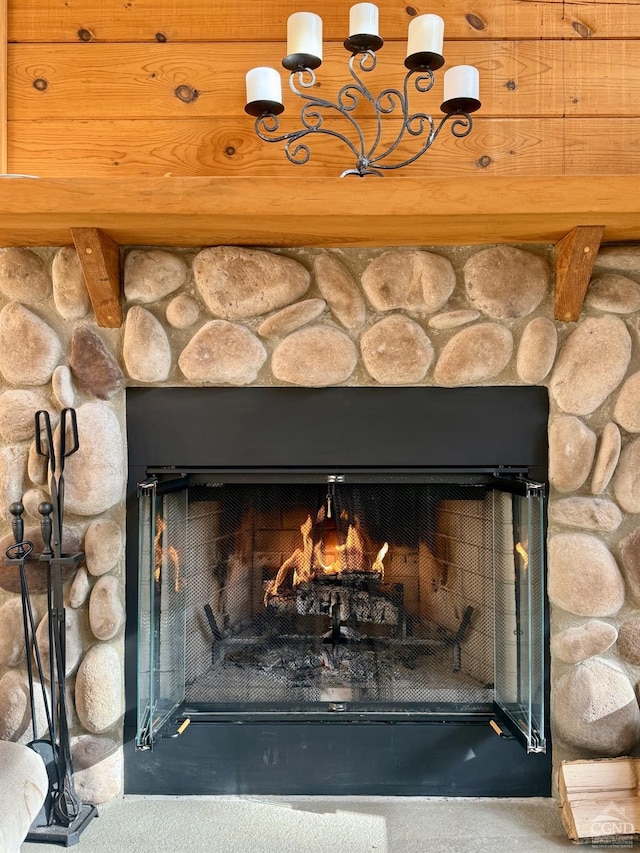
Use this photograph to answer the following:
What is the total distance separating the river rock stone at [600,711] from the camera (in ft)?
6.11

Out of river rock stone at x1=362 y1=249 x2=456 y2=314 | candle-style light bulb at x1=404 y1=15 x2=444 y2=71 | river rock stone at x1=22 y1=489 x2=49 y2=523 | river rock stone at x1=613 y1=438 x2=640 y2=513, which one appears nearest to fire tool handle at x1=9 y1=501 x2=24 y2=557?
river rock stone at x1=22 y1=489 x2=49 y2=523

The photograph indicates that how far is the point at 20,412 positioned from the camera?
1887mm

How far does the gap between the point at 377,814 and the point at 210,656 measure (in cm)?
62

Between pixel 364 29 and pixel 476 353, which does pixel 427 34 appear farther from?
pixel 476 353

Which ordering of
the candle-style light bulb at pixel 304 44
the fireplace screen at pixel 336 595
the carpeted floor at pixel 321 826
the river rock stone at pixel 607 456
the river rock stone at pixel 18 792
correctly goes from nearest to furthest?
1. the river rock stone at pixel 18 792
2. the candle-style light bulb at pixel 304 44
3. the carpeted floor at pixel 321 826
4. the river rock stone at pixel 607 456
5. the fireplace screen at pixel 336 595

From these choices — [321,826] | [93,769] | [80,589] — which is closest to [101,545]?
[80,589]

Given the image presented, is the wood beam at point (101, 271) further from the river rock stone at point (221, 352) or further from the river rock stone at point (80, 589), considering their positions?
the river rock stone at point (80, 589)

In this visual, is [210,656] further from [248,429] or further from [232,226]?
[232,226]

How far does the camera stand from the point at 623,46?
194 cm

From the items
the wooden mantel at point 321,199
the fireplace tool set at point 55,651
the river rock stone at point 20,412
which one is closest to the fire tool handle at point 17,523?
the fireplace tool set at point 55,651

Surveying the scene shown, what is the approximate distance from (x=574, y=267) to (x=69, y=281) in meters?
1.30

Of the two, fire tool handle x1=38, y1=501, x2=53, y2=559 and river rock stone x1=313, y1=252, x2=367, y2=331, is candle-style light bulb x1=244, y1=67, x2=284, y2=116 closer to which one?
river rock stone x1=313, y1=252, x2=367, y2=331

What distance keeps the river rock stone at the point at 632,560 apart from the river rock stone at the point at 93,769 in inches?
56.8

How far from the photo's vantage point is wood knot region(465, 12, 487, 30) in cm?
193
